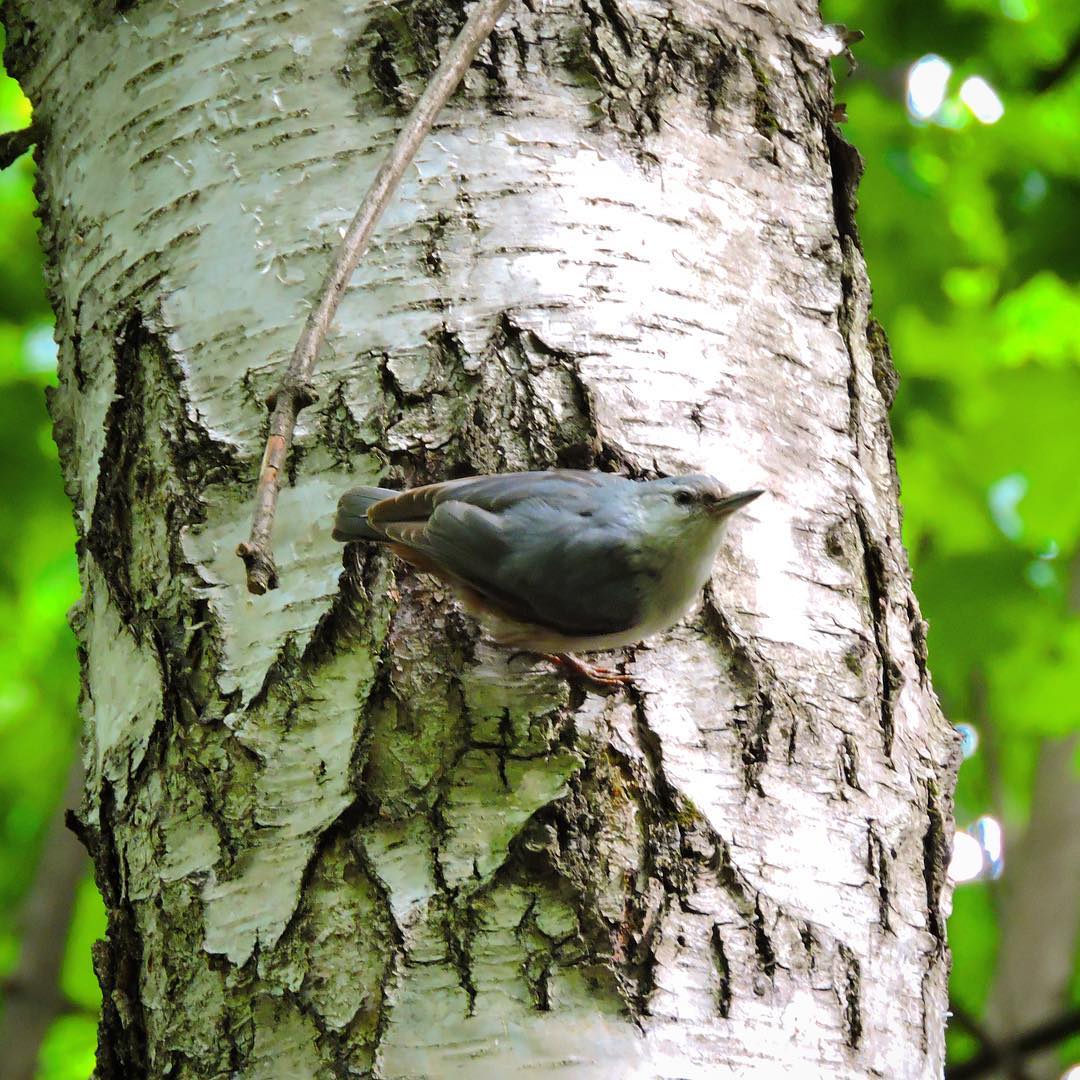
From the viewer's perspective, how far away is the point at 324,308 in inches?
55.1

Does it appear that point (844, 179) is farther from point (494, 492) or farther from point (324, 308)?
point (324, 308)

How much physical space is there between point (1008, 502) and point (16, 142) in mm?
3931

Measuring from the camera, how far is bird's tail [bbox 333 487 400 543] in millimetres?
1665

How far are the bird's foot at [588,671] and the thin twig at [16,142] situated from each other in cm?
145

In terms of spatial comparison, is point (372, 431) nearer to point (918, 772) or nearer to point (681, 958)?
point (681, 958)

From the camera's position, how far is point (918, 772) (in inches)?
71.5

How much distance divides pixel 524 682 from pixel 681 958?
40 centimetres

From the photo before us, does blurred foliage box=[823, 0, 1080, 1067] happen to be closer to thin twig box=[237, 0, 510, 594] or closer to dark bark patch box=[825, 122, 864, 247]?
dark bark patch box=[825, 122, 864, 247]

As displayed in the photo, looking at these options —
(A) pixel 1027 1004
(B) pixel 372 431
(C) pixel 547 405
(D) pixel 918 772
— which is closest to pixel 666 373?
(C) pixel 547 405

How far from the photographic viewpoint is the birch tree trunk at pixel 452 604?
1520 millimetres

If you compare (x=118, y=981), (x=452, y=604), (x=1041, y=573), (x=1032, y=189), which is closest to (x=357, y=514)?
(x=452, y=604)

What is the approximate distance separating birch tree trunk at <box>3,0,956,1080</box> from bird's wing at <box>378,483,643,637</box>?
6cm

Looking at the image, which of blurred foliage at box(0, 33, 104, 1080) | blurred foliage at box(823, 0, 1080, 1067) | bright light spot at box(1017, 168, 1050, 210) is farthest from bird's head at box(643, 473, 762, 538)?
bright light spot at box(1017, 168, 1050, 210)

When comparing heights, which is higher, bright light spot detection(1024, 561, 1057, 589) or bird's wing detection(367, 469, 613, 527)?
bright light spot detection(1024, 561, 1057, 589)
